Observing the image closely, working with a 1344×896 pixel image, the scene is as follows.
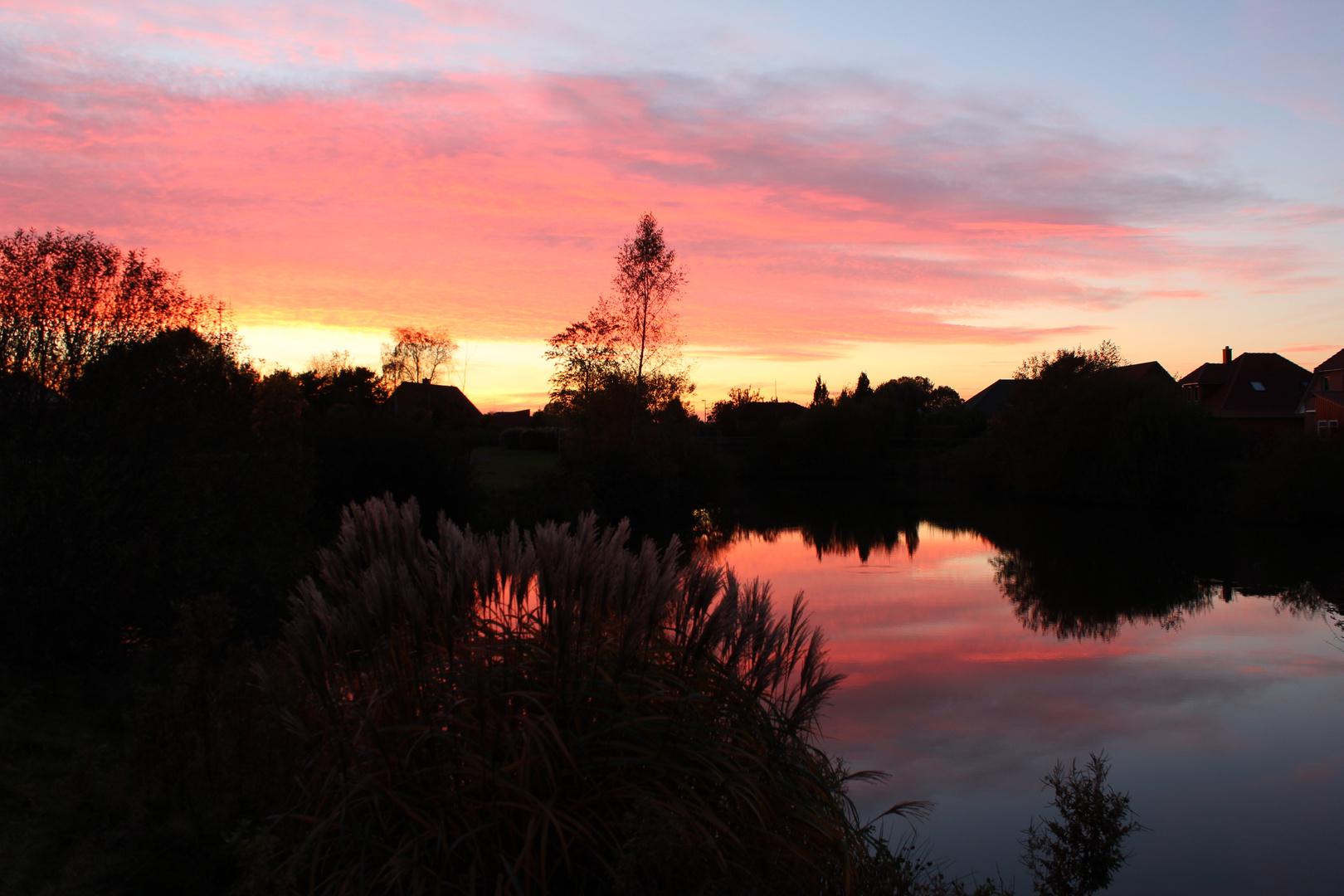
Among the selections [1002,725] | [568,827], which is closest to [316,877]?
[568,827]

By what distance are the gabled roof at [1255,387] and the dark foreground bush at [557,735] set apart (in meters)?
59.6

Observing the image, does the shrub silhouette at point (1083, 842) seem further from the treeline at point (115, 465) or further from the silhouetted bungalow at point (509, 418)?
the silhouetted bungalow at point (509, 418)

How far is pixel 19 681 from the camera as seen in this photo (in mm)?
6832

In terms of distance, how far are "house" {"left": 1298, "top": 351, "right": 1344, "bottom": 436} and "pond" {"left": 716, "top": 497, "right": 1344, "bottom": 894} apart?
22097 mm

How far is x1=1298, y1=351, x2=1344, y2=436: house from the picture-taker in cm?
4244

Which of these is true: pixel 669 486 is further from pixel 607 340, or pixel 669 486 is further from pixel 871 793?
pixel 871 793

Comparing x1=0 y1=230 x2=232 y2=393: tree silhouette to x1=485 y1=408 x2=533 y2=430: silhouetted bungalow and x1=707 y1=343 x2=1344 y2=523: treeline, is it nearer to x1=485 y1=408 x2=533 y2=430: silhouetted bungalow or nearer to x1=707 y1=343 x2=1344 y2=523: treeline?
x1=707 y1=343 x2=1344 y2=523: treeline

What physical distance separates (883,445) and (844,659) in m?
50.7

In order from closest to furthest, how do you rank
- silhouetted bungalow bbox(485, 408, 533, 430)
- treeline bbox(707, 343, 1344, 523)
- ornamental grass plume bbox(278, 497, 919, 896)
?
ornamental grass plume bbox(278, 497, 919, 896) → treeline bbox(707, 343, 1344, 523) → silhouetted bungalow bbox(485, 408, 533, 430)

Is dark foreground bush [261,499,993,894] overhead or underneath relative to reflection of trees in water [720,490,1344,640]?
overhead

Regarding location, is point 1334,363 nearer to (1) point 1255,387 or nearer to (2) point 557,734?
(1) point 1255,387

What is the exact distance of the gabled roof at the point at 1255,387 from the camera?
53656 mm

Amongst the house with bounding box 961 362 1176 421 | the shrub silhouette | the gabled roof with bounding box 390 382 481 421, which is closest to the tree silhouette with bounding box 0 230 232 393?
the shrub silhouette

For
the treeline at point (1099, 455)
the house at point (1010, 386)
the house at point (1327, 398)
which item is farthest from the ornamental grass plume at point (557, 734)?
the house at point (1327, 398)
